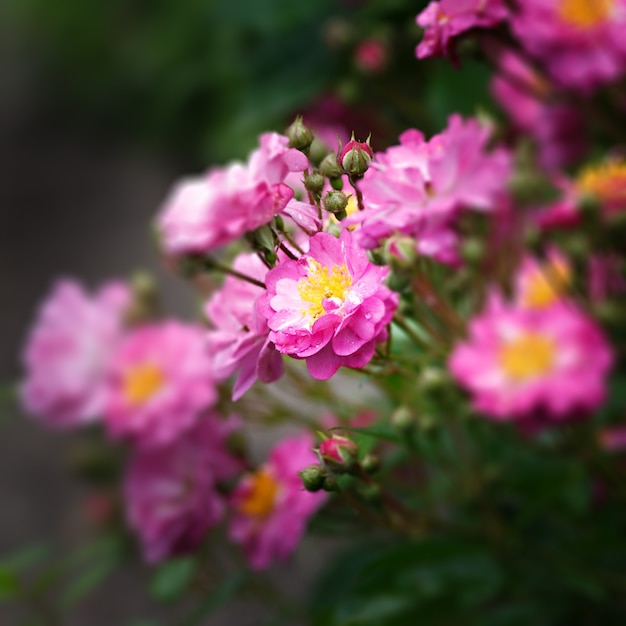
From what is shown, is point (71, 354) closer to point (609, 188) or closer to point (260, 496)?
point (260, 496)

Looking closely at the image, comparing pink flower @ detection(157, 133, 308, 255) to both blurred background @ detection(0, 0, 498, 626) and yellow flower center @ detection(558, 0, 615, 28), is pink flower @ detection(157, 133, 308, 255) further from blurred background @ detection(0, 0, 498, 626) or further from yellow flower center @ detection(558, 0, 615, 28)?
yellow flower center @ detection(558, 0, 615, 28)

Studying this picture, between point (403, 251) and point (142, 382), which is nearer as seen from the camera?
point (403, 251)

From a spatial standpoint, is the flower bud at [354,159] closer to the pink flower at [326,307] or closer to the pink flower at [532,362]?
the pink flower at [326,307]

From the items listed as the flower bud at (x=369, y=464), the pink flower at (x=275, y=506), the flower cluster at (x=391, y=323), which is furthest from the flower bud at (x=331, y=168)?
the pink flower at (x=275, y=506)

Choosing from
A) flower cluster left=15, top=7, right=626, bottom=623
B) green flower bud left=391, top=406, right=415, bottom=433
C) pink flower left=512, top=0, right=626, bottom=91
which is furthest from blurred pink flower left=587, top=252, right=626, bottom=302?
green flower bud left=391, top=406, right=415, bottom=433

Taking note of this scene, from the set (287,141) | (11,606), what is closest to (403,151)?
(287,141)

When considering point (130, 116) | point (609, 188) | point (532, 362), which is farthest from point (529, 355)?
point (130, 116)

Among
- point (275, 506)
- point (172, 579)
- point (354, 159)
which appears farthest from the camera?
point (172, 579)
